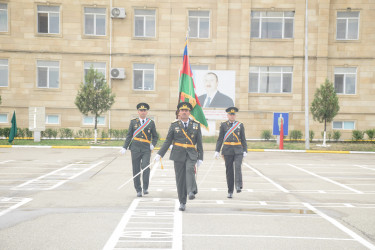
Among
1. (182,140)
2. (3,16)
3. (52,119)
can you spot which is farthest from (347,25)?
(182,140)

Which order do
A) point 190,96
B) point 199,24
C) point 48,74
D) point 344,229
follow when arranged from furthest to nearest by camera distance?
1. point 199,24
2. point 48,74
3. point 190,96
4. point 344,229

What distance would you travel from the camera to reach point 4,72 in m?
29.3

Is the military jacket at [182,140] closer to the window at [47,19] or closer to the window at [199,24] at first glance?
the window at [199,24]

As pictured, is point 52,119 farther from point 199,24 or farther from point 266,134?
point 266,134

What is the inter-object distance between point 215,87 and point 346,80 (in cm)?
954

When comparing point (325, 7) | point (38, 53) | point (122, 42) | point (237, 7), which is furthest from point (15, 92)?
point (325, 7)

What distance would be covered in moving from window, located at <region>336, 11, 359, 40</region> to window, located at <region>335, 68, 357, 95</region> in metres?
2.24

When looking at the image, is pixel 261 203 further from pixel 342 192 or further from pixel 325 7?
pixel 325 7

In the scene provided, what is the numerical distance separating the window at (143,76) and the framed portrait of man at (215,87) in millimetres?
3813

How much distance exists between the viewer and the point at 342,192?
33.9ft

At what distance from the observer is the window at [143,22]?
96.7ft

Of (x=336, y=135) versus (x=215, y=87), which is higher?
(x=215, y=87)

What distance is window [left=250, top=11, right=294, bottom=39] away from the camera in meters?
29.8

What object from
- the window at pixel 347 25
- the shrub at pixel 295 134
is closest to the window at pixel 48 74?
the shrub at pixel 295 134
